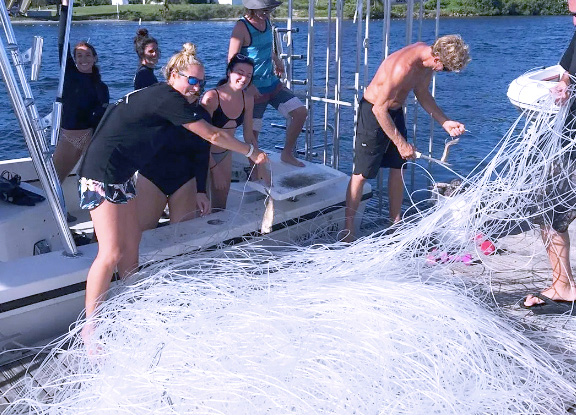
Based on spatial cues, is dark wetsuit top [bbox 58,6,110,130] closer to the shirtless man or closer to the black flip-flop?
the shirtless man

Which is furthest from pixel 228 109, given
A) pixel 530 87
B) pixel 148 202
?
pixel 530 87

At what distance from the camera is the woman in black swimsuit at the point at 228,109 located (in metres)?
4.07

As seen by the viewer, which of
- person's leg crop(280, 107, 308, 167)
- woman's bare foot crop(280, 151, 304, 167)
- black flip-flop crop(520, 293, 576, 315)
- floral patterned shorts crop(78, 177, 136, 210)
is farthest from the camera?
person's leg crop(280, 107, 308, 167)

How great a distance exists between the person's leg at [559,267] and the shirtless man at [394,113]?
874 mm

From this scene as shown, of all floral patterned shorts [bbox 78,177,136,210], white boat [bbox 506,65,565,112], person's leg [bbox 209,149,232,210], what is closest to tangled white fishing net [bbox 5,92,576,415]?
floral patterned shorts [bbox 78,177,136,210]

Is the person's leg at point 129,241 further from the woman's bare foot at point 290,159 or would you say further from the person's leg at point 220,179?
the woman's bare foot at point 290,159

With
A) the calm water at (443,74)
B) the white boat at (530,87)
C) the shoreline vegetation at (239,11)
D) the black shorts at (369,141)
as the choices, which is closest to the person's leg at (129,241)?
the calm water at (443,74)

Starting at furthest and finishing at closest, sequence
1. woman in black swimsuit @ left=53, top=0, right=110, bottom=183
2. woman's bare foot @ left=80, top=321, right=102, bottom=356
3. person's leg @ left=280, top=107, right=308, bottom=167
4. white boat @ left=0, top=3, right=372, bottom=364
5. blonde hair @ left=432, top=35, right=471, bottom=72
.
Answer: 1. person's leg @ left=280, top=107, right=308, bottom=167
2. woman in black swimsuit @ left=53, top=0, right=110, bottom=183
3. blonde hair @ left=432, top=35, right=471, bottom=72
4. white boat @ left=0, top=3, right=372, bottom=364
5. woman's bare foot @ left=80, top=321, right=102, bottom=356

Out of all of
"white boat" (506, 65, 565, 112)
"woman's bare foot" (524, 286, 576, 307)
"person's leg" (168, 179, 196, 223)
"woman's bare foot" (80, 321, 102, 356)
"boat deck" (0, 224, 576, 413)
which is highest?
"white boat" (506, 65, 565, 112)

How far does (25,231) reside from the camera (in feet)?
14.3

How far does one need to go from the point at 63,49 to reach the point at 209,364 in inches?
92.1

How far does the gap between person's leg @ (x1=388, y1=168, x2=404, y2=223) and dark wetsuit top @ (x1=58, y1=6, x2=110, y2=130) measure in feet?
6.64

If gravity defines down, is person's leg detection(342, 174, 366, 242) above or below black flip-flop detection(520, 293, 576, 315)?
above

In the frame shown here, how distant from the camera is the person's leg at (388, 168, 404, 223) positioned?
4664mm
